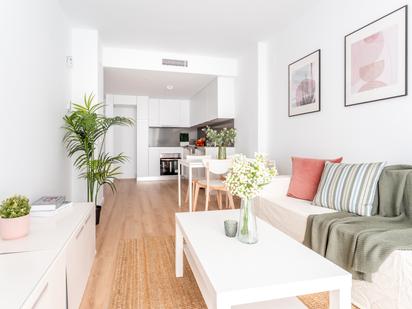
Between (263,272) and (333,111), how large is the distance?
2134 millimetres

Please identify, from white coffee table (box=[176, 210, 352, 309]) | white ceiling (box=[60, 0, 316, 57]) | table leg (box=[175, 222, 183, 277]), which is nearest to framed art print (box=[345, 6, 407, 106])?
white ceiling (box=[60, 0, 316, 57])

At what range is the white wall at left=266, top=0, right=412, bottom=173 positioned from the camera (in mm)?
1971

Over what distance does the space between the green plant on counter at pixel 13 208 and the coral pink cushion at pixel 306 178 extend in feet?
7.13

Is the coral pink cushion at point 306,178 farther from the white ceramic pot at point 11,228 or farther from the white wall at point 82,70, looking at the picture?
the white wall at point 82,70

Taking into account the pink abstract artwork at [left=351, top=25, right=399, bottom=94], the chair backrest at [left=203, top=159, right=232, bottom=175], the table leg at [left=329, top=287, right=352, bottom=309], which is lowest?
the table leg at [left=329, top=287, right=352, bottom=309]

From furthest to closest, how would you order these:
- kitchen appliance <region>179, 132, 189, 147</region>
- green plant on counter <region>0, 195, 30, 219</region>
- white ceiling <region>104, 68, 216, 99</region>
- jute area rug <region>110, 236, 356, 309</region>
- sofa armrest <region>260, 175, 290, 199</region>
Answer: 1. kitchen appliance <region>179, 132, 189, 147</region>
2. white ceiling <region>104, 68, 216, 99</region>
3. sofa armrest <region>260, 175, 290, 199</region>
4. jute area rug <region>110, 236, 356, 309</region>
5. green plant on counter <region>0, 195, 30, 219</region>

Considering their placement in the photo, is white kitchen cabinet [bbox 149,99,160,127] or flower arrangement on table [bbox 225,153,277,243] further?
white kitchen cabinet [bbox 149,99,160,127]

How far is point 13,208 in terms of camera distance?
1.30 m

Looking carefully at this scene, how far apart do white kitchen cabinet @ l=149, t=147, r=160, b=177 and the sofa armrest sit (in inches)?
189

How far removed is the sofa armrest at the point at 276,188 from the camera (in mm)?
2521

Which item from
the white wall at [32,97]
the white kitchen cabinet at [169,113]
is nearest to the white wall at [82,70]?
the white wall at [32,97]

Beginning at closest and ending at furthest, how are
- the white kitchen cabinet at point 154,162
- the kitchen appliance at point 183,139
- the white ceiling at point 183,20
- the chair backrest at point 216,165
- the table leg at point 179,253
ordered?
the table leg at point 179,253
the white ceiling at point 183,20
the chair backrest at point 216,165
the white kitchen cabinet at point 154,162
the kitchen appliance at point 183,139

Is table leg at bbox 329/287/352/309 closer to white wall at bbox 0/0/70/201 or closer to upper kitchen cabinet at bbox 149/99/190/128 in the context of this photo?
white wall at bbox 0/0/70/201

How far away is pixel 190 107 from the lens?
7.12 m
